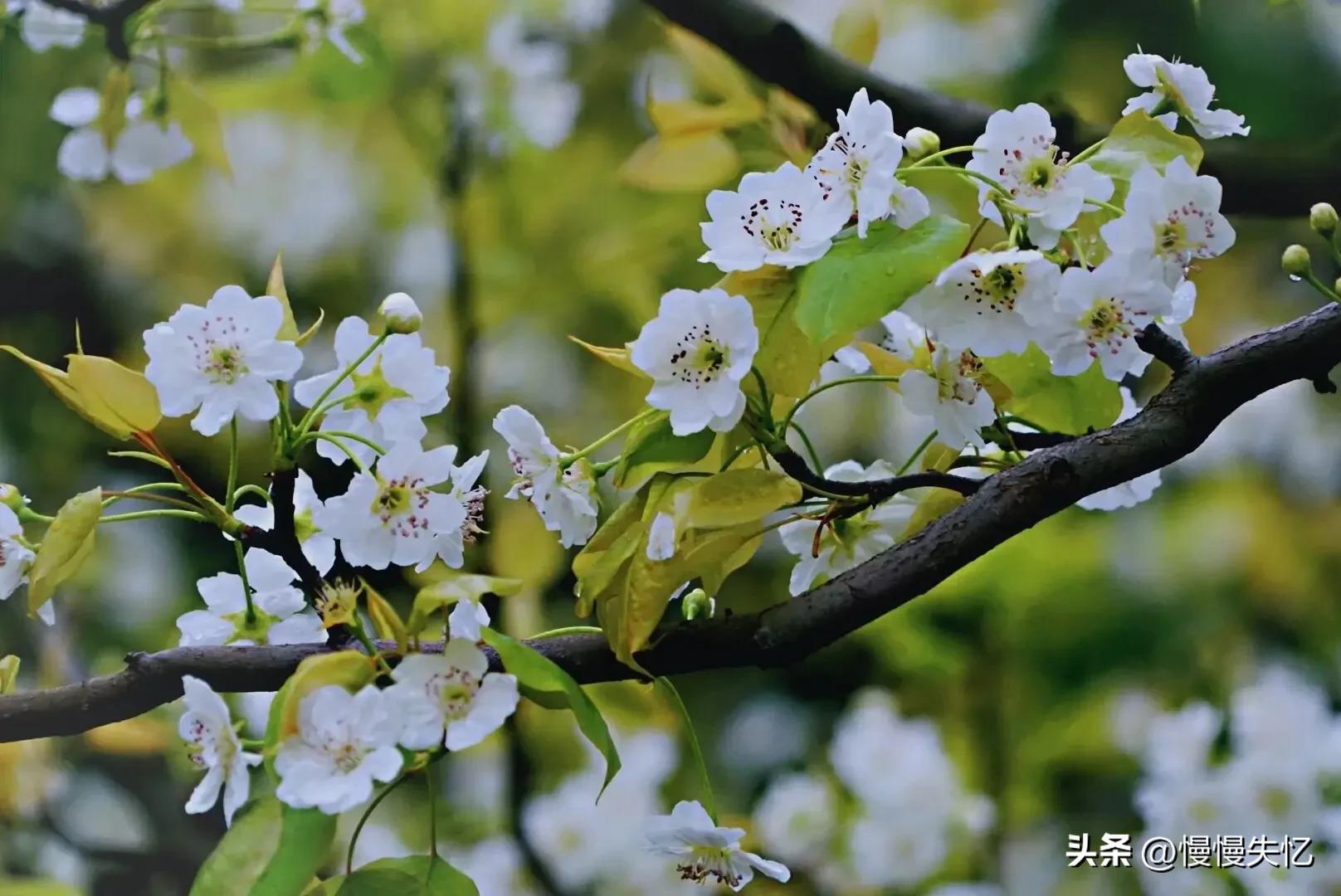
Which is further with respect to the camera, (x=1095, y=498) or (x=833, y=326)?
(x=1095, y=498)

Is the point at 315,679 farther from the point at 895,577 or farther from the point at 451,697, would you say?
the point at 895,577

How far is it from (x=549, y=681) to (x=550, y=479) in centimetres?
7

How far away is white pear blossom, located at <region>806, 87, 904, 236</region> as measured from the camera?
0.36 meters

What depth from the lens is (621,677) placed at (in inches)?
15.9

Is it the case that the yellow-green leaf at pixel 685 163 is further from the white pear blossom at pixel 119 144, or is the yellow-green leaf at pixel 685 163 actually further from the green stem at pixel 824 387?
the green stem at pixel 824 387

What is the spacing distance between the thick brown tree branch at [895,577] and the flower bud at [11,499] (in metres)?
0.06

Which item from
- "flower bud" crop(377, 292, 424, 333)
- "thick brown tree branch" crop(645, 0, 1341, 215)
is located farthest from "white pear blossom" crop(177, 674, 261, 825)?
"thick brown tree branch" crop(645, 0, 1341, 215)

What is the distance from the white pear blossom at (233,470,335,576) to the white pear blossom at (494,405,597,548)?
7 cm

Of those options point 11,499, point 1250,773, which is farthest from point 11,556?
Answer: point 1250,773

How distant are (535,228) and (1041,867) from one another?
61 centimetres

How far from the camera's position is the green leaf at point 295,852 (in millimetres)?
364

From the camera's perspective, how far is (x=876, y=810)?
35.0 inches

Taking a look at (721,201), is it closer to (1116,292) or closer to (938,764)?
Result: (1116,292)

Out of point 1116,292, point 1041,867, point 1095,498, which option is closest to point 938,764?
point 1041,867
